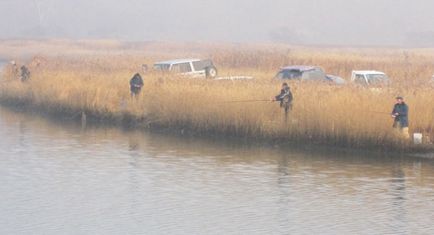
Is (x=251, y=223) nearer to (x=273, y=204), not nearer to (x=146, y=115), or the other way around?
(x=273, y=204)

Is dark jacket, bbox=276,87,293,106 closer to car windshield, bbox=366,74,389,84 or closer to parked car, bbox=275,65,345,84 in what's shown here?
parked car, bbox=275,65,345,84

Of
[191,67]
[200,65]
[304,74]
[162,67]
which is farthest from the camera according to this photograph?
[200,65]

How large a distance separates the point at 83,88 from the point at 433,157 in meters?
14.9

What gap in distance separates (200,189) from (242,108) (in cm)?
879

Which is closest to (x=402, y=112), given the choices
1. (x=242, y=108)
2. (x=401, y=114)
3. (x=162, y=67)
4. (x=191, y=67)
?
(x=401, y=114)

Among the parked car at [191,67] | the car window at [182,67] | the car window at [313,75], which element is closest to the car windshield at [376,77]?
the car window at [313,75]

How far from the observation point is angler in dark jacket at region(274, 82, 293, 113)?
1179 inches

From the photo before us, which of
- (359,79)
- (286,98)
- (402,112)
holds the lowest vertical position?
(402,112)

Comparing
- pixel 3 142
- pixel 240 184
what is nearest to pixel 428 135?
pixel 240 184

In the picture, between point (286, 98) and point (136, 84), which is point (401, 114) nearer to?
point (286, 98)

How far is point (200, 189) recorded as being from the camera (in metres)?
22.2

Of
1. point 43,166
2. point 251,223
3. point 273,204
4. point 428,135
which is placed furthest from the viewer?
point 428,135

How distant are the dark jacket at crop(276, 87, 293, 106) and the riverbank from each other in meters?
0.32

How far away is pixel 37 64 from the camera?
51.8 meters
